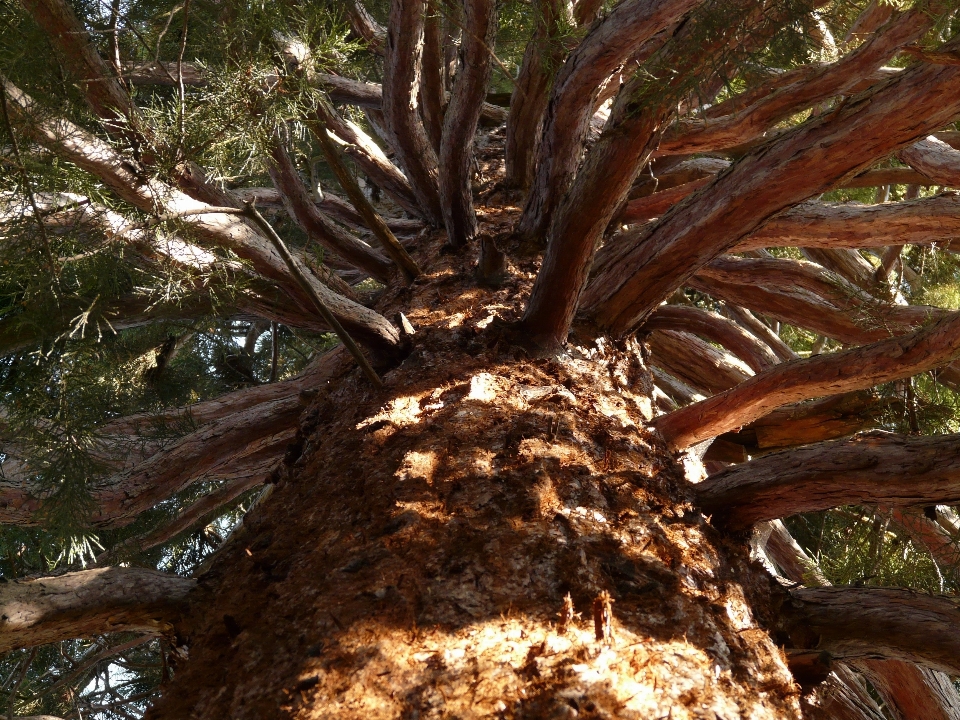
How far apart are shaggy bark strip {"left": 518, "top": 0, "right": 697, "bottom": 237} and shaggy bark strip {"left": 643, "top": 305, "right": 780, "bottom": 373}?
24.8 inches

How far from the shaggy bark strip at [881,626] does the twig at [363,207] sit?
65.7 inches

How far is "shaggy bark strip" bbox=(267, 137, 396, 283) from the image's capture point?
273cm

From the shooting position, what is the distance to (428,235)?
3.36 metres

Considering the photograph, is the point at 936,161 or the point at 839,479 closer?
the point at 839,479

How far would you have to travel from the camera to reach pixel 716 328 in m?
3.21

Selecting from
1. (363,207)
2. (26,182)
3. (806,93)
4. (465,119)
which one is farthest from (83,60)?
(806,93)

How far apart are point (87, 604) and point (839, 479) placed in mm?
1621

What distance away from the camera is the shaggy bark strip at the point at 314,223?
273 cm

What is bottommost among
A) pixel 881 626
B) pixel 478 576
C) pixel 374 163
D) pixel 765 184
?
pixel 881 626

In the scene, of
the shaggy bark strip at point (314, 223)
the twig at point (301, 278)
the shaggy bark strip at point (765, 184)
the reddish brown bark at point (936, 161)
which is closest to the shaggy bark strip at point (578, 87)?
the shaggy bark strip at point (765, 184)

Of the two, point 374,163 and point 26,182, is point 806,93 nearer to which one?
point 374,163

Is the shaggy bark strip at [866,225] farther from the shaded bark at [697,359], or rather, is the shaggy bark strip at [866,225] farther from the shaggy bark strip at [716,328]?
the shaded bark at [697,359]

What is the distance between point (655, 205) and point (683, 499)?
5.58 feet

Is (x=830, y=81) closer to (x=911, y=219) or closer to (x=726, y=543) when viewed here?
(x=911, y=219)
